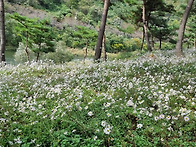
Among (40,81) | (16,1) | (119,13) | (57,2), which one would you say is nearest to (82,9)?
(57,2)

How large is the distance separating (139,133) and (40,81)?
3.37 metres

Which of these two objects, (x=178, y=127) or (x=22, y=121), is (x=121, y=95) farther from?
(x=22, y=121)

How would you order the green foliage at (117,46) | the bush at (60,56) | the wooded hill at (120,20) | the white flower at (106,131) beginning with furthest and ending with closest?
the green foliage at (117,46)
the bush at (60,56)
the wooded hill at (120,20)
the white flower at (106,131)

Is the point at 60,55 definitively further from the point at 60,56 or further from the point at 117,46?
the point at 117,46

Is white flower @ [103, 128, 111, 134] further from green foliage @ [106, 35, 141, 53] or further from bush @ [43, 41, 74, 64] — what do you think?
green foliage @ [106, 35, 141, 53]

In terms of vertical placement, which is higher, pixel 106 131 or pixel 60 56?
pixel 106 131

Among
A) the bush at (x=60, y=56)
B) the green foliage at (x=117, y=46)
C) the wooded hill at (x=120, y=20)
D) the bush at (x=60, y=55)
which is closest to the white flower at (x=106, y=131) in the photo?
the wooded hill at (x=120, y=20)

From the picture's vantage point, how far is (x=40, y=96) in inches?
166

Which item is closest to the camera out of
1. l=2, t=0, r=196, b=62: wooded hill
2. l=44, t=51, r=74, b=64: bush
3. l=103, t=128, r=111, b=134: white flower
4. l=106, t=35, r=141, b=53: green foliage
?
l=103, t=128, r=111, b=134: white flower

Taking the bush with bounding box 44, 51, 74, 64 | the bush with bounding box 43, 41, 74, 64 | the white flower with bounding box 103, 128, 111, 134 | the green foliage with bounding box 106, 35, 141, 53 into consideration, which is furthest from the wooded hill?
the white flower with bounding box 103, 128, 111, 134

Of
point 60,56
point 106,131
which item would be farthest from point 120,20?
point 106,131

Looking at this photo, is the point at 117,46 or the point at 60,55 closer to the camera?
the point at 60,55

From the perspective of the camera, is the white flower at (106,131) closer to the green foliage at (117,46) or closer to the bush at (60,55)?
the bush at (60,55)

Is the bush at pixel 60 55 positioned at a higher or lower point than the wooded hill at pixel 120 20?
lower
